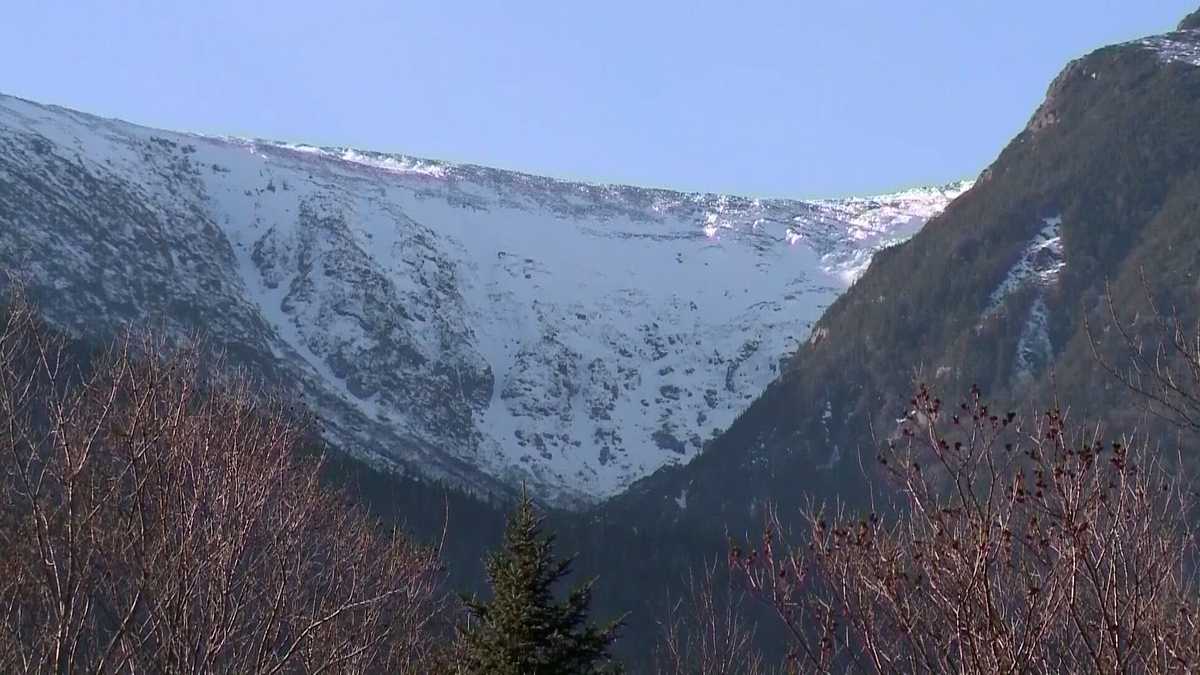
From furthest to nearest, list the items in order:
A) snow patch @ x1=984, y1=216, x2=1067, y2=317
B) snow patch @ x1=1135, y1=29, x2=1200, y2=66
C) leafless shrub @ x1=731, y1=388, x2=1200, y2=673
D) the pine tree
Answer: snow patch @ x1=1135, y1=29, x2=1200, y2=66, snow patch @ x1=984, y1=216, x2=1067, y2=317, the pine tree, leafless shrub @ x1=731, y1=388, x2=1200, y2=673

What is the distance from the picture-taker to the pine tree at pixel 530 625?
1877 centimetres

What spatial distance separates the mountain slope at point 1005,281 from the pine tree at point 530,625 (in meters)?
101

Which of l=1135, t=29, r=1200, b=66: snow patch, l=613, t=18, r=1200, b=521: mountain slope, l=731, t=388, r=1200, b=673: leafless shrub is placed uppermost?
l=1135, t=29, r=1200, b=66: snow patch

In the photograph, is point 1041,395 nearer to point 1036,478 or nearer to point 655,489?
point 655,489

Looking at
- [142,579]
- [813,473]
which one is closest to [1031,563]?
[142,579]

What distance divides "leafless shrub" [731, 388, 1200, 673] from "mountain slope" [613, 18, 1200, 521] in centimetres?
10877

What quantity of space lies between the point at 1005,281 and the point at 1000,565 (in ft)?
456

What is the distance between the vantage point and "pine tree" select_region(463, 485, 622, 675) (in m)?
18.8

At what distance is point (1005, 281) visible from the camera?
5674 inches

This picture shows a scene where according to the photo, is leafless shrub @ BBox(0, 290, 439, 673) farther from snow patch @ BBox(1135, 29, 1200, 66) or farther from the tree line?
snow patch @ BBox(1135, 29, 1200, 66)

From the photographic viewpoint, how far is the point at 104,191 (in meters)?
195

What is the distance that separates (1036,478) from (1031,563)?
136cm

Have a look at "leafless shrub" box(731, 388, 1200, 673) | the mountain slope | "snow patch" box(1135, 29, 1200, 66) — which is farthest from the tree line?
"snow patch" box(1135, 29, 1200, 66)

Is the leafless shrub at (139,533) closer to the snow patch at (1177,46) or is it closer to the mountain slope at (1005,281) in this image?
the mountain slope at (1005,281)
